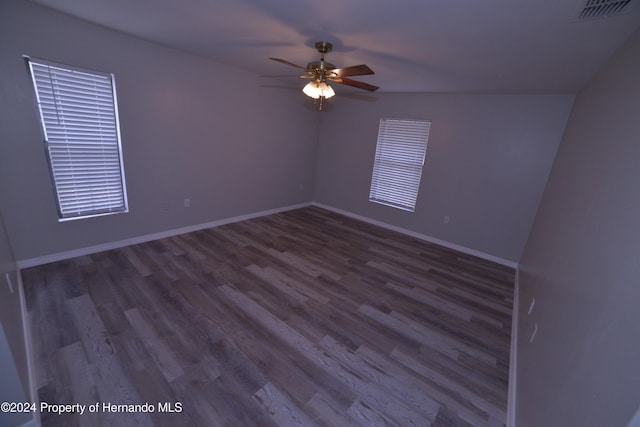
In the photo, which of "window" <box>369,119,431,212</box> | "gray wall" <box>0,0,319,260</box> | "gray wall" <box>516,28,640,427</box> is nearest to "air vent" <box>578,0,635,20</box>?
"gray wall" <box>516,28,640,427</box>

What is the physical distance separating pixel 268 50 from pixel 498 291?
388 cm

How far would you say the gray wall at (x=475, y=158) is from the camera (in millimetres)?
3533

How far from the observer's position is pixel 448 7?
159 centimetres

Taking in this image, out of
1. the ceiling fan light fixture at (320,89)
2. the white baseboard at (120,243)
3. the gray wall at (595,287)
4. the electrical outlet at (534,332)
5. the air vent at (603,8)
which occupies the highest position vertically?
the air vent at (603,8)

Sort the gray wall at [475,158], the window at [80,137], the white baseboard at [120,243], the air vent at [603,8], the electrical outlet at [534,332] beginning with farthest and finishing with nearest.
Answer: the gray wall at [475,158] → the white baseboard at [120,243] → the window at [80,137] → the electrical outlet at [534,332] → the air vent at [603,8]

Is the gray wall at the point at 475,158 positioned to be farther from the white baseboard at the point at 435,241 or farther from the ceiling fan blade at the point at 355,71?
the ceiling fan blade at the point at 355,71

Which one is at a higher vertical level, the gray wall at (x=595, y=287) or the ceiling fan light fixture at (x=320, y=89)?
the ceiling fan light fixture at (x=320, y=89)

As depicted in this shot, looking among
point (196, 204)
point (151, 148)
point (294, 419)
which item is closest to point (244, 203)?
point (196, 204)

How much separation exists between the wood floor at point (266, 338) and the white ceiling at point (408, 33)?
241 cm

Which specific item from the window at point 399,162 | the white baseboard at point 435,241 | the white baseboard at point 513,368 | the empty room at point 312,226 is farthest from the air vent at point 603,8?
the white baseboard at point 435,241

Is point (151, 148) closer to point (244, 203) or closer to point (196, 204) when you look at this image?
point (196, 204)

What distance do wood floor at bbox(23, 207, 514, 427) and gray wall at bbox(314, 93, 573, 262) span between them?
89cm

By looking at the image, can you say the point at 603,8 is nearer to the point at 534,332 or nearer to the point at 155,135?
the point at 534,332

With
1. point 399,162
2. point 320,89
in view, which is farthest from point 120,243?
point 399,162
